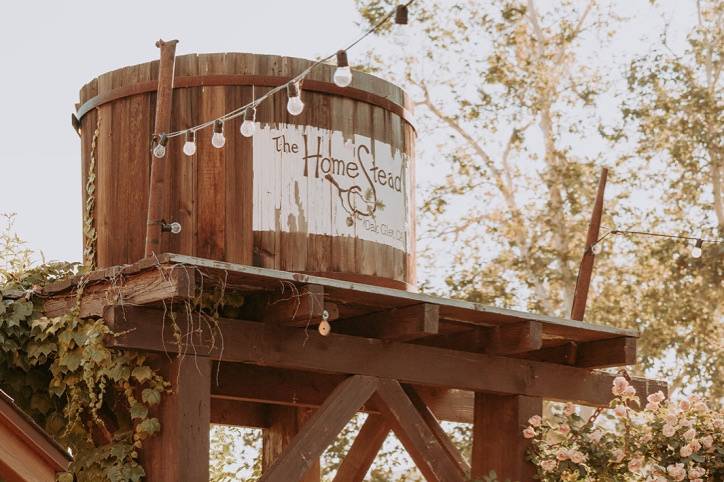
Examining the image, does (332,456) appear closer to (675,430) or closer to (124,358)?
(675,430)

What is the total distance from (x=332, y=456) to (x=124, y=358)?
10.9 meters

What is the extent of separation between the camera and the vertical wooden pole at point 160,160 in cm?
712

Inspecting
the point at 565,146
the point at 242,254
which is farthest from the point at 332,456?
the point at 242,254

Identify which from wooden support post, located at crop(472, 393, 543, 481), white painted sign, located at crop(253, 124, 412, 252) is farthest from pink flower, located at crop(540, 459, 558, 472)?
white painted sign, located at crop(253, 124, 412, 252)

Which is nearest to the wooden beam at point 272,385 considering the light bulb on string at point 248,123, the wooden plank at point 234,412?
the wooden plank at point 234,412

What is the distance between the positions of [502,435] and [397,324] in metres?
1.46

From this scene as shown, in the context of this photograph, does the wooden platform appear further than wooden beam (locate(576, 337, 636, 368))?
No

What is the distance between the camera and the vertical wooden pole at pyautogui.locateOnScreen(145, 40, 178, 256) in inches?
280

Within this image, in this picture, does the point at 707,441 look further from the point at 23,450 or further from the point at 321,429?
the point at 23,450

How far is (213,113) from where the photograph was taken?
7512mm

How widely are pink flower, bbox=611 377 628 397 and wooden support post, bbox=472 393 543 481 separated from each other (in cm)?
49

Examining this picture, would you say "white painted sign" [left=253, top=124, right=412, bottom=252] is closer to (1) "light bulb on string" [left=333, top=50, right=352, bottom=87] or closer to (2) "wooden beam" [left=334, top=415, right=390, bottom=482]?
(1) "light bulb on string" [left=333, top=50, right=352, bottom=87]

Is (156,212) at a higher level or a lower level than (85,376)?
higher

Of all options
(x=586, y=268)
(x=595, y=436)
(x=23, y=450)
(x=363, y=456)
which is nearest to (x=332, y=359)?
(x=595, y=436)
